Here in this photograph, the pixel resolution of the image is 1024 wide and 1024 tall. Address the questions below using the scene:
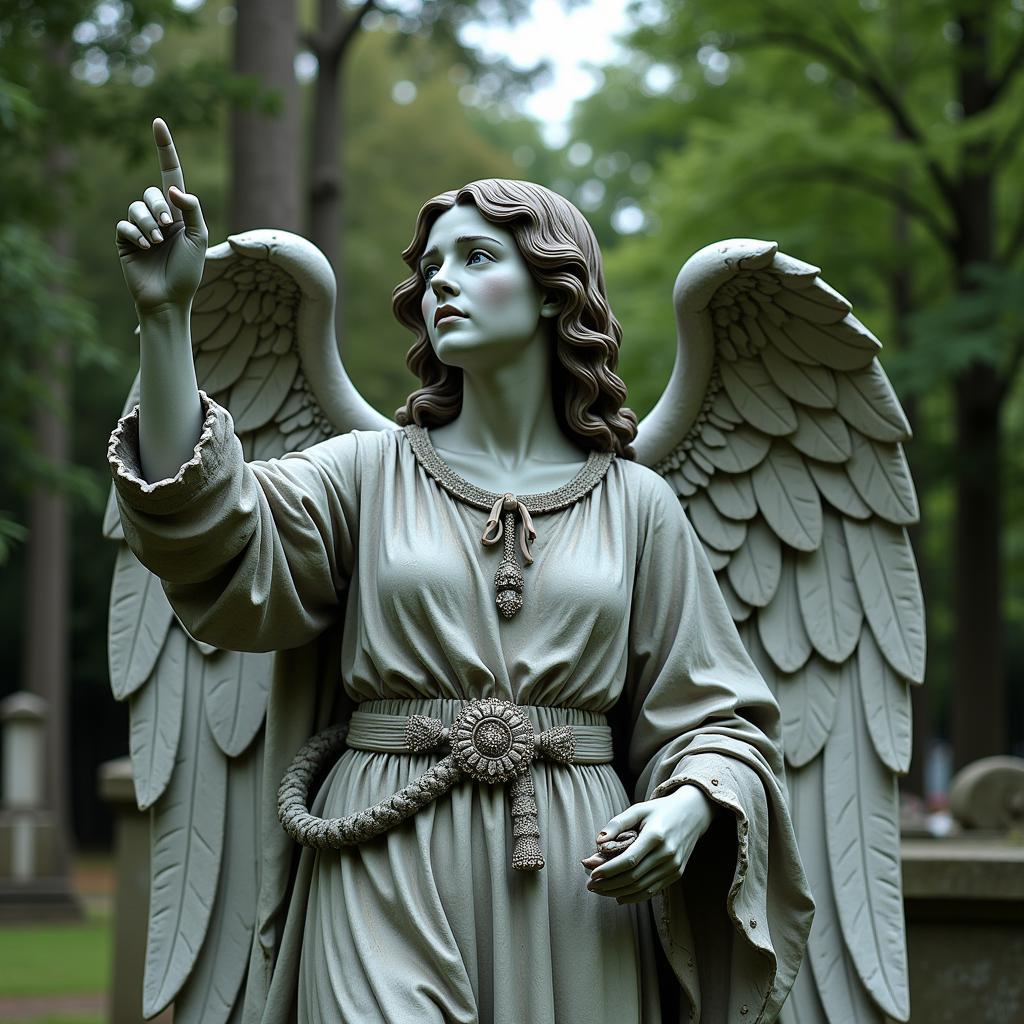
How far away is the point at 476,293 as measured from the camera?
364cm

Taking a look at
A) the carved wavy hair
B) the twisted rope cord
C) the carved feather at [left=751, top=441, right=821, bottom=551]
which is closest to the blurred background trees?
the carved wavy hair

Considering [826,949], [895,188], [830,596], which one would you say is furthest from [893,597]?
[895,188]

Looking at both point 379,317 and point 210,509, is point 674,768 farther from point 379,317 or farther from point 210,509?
point 379,317

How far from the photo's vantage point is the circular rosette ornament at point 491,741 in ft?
11.3

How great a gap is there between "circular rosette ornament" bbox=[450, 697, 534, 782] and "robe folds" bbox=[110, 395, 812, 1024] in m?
0.06

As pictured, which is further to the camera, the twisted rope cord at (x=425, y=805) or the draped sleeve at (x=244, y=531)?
the twisted rope cord at (x=425, y=805)

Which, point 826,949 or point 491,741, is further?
point 826,949

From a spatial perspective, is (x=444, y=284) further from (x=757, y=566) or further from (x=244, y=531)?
(x=757, y=566)

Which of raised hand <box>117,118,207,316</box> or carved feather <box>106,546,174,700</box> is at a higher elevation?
raised hand <box>117,118,207,316</box>

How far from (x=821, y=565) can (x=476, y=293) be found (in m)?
1.26

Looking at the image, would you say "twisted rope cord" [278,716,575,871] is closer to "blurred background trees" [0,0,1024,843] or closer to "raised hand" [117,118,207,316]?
"raised hand" [117,118,207,316]

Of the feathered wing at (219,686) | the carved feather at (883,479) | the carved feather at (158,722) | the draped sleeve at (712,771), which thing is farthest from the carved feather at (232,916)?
the carved feather at (883,479)

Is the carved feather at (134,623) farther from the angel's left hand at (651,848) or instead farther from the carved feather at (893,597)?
the carved feather at (893,597)

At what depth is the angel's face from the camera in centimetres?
363
